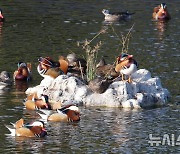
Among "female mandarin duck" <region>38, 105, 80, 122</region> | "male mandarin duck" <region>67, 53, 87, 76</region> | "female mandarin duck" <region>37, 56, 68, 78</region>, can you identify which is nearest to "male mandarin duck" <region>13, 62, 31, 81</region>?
"male mandarin duck" <region>67, 53, 87, 76</region>

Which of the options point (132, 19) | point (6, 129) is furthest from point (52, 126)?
point (132, 19)

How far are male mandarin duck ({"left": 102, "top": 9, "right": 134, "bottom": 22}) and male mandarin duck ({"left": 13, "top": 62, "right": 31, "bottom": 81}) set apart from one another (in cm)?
1464

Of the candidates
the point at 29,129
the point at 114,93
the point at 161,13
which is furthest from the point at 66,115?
the point at 161,13

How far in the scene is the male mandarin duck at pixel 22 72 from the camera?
3348 centimetres

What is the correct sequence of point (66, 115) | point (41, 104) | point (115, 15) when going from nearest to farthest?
point (66, 115) < point (41, 104) < point (115, 15)

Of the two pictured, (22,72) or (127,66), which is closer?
(127,66)

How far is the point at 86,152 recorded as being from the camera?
24.3 m

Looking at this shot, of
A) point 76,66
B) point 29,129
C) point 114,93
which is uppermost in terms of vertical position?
point 76,66

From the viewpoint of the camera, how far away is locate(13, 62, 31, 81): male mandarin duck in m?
33.5

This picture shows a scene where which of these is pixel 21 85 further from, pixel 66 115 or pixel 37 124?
pixel 37 124

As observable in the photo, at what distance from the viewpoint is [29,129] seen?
2578 centimetres

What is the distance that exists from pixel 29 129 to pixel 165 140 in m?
3.79

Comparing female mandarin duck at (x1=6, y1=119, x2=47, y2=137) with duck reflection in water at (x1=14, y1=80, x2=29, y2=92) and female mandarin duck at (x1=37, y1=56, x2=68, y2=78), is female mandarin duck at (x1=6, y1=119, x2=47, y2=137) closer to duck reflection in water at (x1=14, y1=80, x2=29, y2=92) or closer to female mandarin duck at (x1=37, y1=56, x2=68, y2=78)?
female mandarin duck at (x1=37, y1=56, x2=68, y2=78)

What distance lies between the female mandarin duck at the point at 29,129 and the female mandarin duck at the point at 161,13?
892 inches
